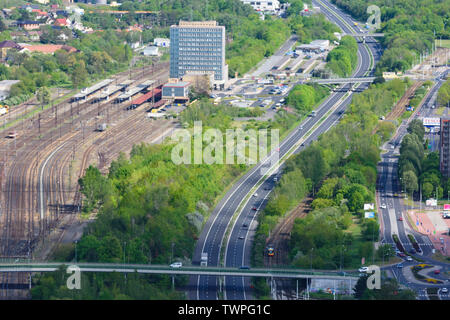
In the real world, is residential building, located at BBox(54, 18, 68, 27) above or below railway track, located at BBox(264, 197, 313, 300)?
above

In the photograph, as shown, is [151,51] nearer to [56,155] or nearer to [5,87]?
[5,87]

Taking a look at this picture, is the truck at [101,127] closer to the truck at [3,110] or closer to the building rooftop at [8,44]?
the truck at [3,110]

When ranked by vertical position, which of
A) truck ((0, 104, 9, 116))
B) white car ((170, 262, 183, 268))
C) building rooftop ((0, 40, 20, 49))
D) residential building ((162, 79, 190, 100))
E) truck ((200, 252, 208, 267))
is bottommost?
truck ((200, 252, 208, 267))

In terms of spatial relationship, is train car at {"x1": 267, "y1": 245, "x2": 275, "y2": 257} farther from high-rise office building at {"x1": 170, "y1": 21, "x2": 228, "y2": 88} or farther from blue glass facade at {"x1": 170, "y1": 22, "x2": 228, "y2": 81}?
blue glass facade at {"x1": 170, "y1": 22, "x2": 228, "y2": 81}

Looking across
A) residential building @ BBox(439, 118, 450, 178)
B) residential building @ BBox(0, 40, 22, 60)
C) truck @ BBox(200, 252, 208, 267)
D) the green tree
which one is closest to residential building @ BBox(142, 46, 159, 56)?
residential building @ BBox(0, 40, 22, 60)

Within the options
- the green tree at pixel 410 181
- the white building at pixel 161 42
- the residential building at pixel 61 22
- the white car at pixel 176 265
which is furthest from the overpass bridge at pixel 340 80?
the white car at pixel 176 265
